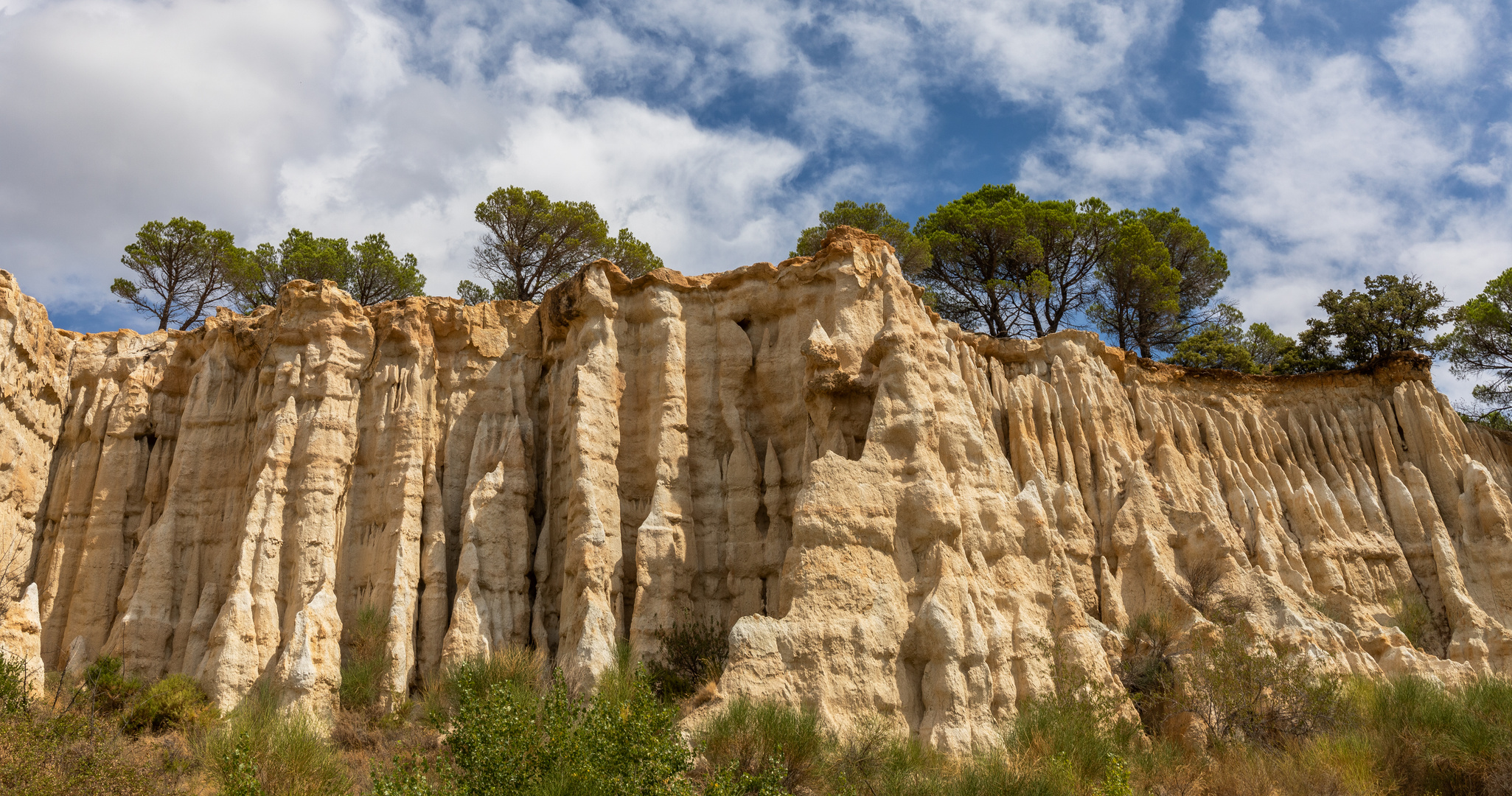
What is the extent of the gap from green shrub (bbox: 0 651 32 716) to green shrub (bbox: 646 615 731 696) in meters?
9.07

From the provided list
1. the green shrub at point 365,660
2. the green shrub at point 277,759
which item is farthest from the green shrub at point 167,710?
the green shrub at point 365,660

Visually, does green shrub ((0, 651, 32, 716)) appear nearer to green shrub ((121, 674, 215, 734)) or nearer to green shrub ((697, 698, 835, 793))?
green shrub ((121, 674, 215, 734))

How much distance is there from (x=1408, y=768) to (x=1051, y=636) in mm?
5459

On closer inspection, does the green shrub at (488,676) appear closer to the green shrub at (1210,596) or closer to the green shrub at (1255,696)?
the green shrub at (1255,696)

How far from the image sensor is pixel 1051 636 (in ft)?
60.0

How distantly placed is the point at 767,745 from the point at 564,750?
3343 mm

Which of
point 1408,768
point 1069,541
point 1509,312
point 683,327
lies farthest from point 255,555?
point 1509,312

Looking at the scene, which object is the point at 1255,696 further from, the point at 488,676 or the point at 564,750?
the point at 488,676

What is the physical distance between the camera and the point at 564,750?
12023mm

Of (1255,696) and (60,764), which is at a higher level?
(1255,696)

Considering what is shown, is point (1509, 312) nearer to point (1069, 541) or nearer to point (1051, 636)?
point (1069, 541)

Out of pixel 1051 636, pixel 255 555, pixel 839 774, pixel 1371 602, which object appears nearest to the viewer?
pixel 839 774

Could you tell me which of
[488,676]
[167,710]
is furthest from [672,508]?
[167,710]

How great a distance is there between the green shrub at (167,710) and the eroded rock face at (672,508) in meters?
0.62
